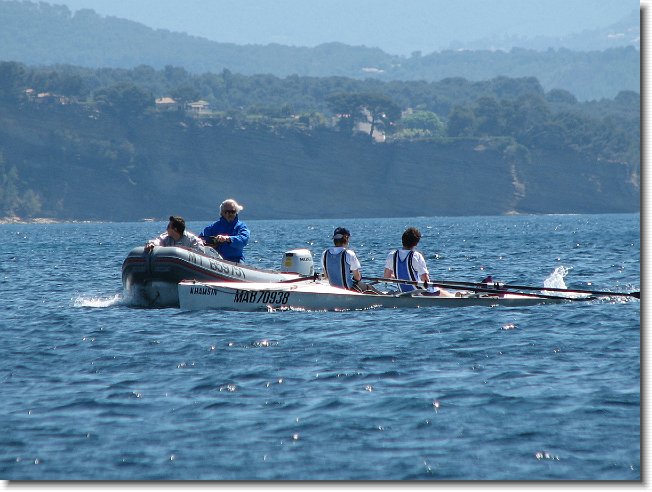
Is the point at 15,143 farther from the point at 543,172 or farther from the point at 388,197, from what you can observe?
the point at 543,172

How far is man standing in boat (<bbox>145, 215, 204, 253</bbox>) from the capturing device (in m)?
19.5

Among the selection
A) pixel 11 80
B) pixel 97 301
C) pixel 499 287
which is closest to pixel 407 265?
pixel 499 287

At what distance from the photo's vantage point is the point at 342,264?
764 inches

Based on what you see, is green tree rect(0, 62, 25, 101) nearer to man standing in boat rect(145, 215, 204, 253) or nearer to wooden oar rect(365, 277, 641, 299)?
man standing in boat rect(145, 215, 204, 253)

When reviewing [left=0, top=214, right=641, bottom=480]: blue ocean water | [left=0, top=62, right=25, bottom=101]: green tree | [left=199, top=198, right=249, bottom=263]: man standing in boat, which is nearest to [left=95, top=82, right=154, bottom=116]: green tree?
[left=0, top=62, right=25, bottom=101]: green tree

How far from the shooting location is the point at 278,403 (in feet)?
37.9

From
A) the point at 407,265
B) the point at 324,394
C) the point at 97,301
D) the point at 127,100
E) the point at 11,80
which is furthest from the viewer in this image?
the point at 127,100

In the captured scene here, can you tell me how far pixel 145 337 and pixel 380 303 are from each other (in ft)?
15.0

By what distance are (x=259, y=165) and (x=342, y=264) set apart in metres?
147

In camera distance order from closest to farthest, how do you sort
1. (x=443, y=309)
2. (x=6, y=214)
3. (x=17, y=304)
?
(x=443, y=309) < (x=17, y=304) < (x=6, y=214)

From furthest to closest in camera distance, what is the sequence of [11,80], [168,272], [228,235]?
[11,80]
[228,235]
[168,272]

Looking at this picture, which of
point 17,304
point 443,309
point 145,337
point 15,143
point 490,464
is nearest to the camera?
point 490,464

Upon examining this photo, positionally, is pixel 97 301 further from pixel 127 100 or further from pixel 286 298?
pixel 127 100

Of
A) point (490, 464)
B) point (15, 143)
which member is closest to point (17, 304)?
point (490, 464)
